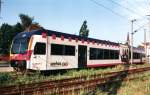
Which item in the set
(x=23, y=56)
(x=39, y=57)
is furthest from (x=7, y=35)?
(x=39, y=57)

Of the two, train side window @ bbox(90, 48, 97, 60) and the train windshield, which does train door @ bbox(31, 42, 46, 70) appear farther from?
train side window @ bbox(90, 48, 97, 60)

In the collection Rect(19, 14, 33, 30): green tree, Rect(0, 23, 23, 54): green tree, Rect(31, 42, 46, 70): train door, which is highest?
Rect(19, 14, 33, 30): green tree

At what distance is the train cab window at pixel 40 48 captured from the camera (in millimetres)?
16611

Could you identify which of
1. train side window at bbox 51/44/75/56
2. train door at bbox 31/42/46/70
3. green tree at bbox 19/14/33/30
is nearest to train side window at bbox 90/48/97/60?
train side window at bbox 51/44/75/56

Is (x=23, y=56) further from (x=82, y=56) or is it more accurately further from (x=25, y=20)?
(x=25, y=20)

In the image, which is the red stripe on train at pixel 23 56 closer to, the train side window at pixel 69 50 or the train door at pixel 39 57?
the train door at pixel 39 57

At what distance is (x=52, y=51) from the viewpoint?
17.9 m

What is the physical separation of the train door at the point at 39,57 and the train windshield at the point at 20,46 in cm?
82

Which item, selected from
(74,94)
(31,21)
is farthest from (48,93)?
(31,21)

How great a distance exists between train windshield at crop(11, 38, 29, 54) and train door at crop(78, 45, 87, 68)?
17.3ft

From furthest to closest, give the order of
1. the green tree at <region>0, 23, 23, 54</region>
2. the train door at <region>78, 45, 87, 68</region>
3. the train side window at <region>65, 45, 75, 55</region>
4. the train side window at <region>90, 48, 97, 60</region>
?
1. the green tree at <region>0, 23, 23, 54</region>
2. the train side window at <region>90, 48, 97, 60</region>
3. the train door at <region>78, 45, 87, 68</region>
4. the train side window at <region>65, 45, 75, 55</region>

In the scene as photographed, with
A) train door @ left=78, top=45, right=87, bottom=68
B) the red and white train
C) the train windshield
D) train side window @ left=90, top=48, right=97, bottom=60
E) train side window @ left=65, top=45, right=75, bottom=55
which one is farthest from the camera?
train side window @ left=90, top=48, right=97, bottom=60

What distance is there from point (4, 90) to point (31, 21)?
63.8 metres

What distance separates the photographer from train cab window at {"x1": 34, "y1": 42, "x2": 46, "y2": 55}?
1661 centimetres
